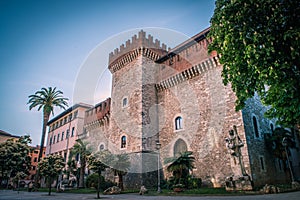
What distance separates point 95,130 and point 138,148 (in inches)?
470

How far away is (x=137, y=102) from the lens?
20.6 metres

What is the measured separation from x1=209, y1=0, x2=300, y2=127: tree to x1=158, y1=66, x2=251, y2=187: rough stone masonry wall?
7.16 metres

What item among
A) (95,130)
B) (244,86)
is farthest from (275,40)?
(95,130)

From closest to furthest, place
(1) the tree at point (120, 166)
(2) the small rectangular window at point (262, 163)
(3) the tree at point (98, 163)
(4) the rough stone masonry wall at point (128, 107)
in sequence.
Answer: (3) the tree at point (98, 163), (2) the small rectangular window at point (262, 163), (1) the tree at point (120, 166), (4) the rough stone masonry wall at point (128, 107)

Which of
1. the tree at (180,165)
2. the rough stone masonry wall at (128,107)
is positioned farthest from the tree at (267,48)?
the rough stone masonry wall at (128,107)

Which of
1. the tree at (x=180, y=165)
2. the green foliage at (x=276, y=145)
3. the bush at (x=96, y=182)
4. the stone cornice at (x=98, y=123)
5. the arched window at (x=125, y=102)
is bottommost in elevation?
the bush at (x=96, y=182)

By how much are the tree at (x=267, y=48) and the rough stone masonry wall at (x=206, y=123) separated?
7157mm

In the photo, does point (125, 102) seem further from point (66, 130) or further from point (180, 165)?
point (66, 130)

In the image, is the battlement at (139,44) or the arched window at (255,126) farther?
the battlement at (139,44)

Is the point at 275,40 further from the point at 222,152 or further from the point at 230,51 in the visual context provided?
the point at 222,152

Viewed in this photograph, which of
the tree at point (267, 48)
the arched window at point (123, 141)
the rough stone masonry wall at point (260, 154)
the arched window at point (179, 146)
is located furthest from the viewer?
the arched window at point (123, 141)

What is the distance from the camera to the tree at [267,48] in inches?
276

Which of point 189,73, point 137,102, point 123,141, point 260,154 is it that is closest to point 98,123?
point 123,141

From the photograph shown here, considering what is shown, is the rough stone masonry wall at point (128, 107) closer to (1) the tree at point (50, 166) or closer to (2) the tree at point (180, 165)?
(2) the tree at point (180, 165)
